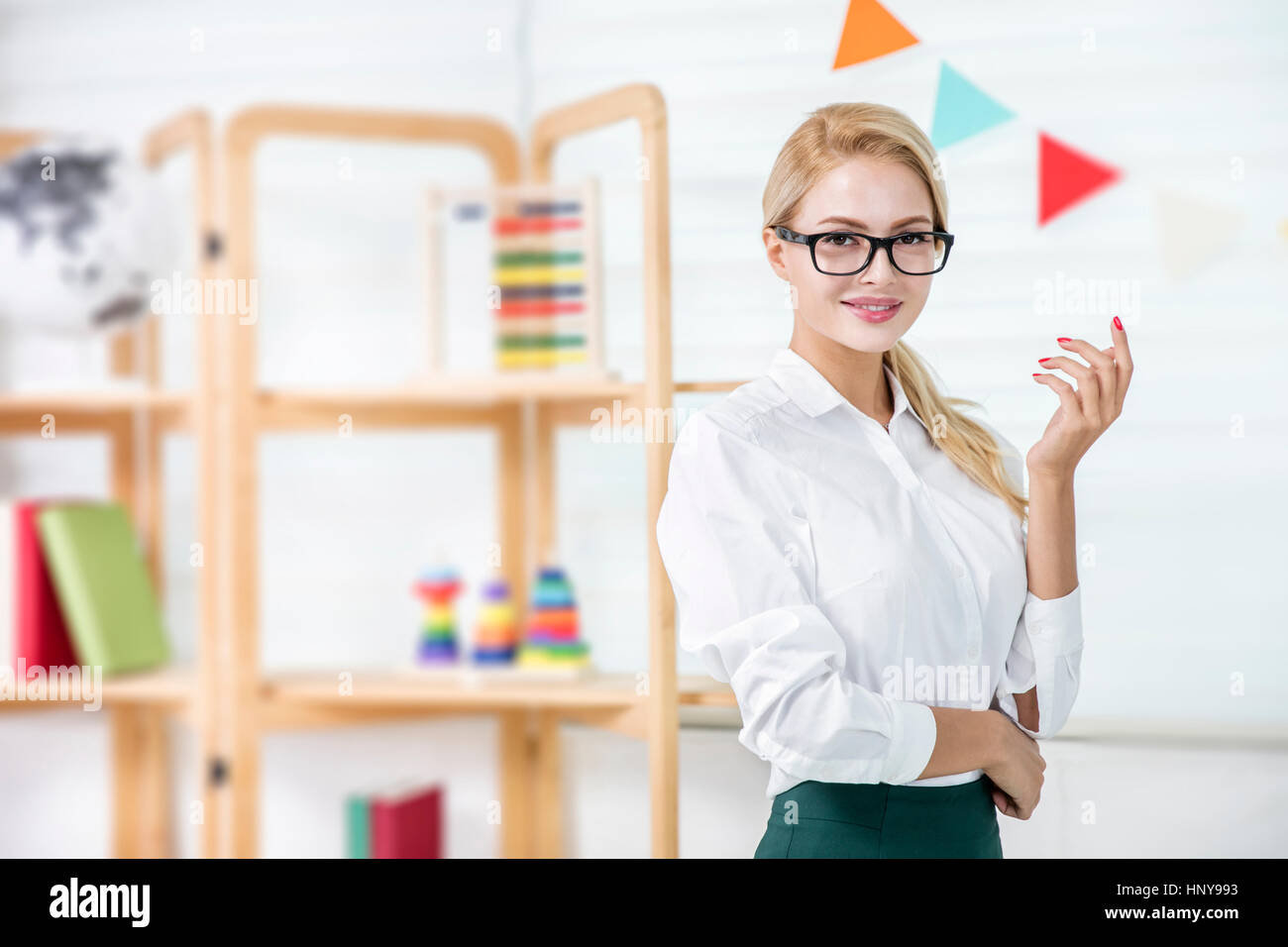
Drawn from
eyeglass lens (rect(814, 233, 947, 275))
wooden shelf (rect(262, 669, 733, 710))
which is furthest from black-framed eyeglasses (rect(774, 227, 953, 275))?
wooden shelf (rect(262, 669, 733, 710))

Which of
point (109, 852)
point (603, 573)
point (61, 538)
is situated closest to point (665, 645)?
point (603, 573)

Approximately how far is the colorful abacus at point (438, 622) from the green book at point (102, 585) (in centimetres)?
35

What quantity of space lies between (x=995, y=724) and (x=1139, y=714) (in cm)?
25

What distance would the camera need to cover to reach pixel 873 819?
0.98 m

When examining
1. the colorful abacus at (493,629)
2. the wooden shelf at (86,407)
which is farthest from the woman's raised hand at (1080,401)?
the wooden shelf at (86,407)

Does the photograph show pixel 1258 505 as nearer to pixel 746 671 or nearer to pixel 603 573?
pixel 746 671

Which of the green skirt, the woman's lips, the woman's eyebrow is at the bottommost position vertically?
the green skirt

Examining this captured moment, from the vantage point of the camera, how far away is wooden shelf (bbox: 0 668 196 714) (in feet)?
4.29

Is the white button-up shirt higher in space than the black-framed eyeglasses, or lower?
lower

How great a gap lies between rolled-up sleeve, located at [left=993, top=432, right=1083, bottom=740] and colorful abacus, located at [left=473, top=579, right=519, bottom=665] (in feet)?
1.90

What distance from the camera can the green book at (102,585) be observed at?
1300 millimetres

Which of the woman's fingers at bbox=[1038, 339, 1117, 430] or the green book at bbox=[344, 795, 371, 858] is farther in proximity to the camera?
the green book at bbox=[344, 795, 371, 858]
